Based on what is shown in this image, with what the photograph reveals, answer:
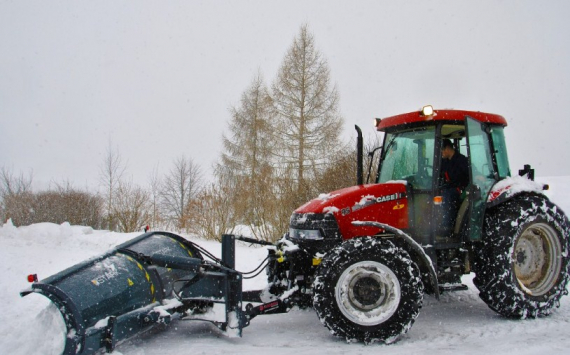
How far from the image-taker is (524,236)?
5.23m

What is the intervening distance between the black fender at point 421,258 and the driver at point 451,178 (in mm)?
679

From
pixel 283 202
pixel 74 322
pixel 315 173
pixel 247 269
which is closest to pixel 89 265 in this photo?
pixel 74 322

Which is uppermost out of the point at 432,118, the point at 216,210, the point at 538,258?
the point at 432,118

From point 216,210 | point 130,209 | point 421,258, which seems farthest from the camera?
point 130,209

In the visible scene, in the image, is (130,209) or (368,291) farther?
(130,209)

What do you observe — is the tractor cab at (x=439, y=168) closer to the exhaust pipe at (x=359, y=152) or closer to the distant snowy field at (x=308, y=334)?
the exhaust pipe at (x=359, y=152)

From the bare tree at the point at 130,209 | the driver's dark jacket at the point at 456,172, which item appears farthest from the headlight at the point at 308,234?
the bare tree at the point at 130,209

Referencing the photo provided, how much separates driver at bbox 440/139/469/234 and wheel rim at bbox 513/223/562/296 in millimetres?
815

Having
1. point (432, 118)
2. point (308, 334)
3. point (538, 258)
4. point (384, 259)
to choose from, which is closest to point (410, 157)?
point (432, 118)

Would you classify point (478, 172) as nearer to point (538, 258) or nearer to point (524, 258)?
point (524, 258)

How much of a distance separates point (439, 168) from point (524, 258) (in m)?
1.52

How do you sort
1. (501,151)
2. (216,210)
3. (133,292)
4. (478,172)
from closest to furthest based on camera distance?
(133,292) < (478,172) < (501,151) < (216,210)

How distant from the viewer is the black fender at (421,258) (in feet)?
14.5

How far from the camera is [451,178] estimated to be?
17.2 ft
